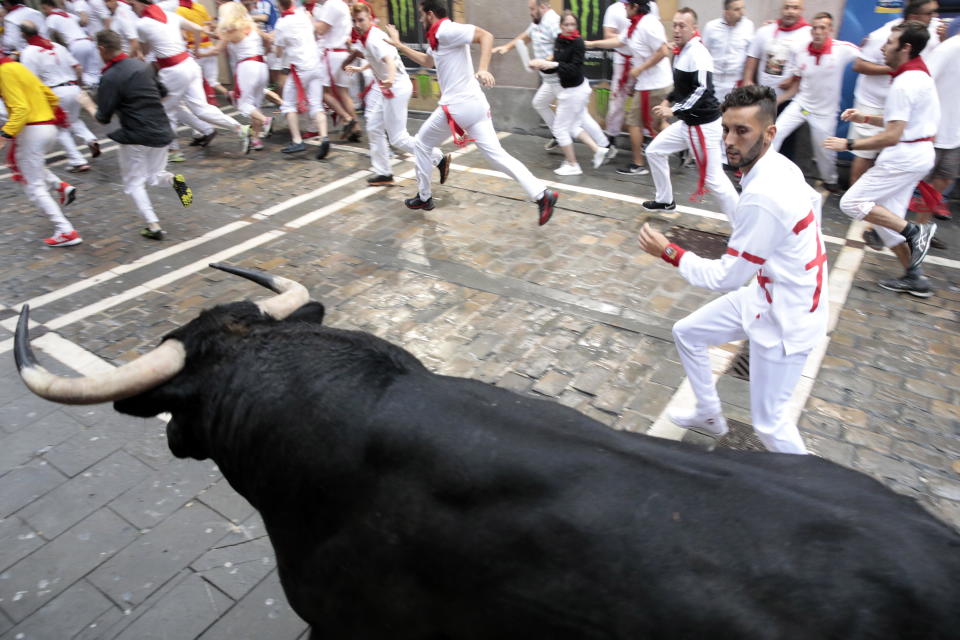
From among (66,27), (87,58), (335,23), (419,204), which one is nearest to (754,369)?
(419,204)

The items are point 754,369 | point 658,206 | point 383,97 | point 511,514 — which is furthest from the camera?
point 383,97

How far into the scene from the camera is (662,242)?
394cm

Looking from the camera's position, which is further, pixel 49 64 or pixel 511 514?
pixel 49 64

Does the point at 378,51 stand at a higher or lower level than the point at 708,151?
higher

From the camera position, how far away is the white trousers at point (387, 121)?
872 cm

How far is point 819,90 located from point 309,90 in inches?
293

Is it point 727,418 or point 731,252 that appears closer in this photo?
point 731,252

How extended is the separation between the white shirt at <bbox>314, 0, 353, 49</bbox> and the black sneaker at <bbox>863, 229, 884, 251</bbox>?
838cm

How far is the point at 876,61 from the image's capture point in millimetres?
7715

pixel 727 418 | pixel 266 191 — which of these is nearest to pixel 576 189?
pixel 266 191

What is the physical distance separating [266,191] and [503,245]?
3799mm

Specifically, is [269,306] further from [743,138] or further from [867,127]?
[867,127]

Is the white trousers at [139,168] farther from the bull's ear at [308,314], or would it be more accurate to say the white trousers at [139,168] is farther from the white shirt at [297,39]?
the bull's ear at [308,314]

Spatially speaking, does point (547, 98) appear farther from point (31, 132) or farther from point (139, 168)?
point (31, 132)
